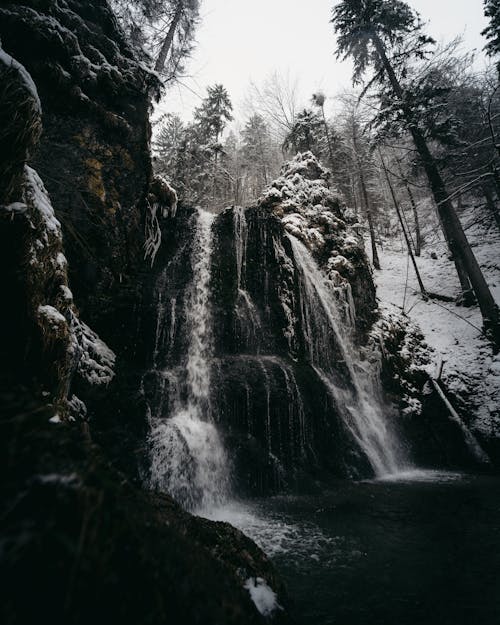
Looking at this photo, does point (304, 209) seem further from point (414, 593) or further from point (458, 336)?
point (414, 593)

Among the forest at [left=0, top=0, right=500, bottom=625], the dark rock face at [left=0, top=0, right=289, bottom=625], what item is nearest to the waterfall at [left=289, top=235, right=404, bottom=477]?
the forest at [left=0, top=0, right=500, bottom=625]

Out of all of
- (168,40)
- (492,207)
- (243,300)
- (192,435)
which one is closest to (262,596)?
(192,435)

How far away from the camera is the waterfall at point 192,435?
599 centimetres

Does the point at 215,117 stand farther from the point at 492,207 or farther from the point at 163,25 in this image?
the point at 492,207

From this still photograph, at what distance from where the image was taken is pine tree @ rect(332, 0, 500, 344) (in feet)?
37.6

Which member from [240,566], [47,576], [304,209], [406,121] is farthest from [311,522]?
[406,121]

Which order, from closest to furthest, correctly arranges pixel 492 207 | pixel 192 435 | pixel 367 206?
pixel 192 435 < pixel 492 207 < pixel 367 206

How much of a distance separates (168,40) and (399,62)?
1043cm

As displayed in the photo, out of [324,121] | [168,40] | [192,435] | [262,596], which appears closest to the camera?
[262,596]

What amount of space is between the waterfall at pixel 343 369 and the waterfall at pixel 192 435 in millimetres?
3574

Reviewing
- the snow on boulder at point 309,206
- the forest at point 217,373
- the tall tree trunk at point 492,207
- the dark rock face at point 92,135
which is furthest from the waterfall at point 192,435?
the tall tree trunk at point 492,207

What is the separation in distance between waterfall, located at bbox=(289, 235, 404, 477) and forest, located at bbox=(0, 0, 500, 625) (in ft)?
0.26

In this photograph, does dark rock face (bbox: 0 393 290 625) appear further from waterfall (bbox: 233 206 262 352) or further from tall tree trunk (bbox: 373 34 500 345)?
tall tree trunk (bbox: 373 34 500 345)

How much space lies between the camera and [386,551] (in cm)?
399
